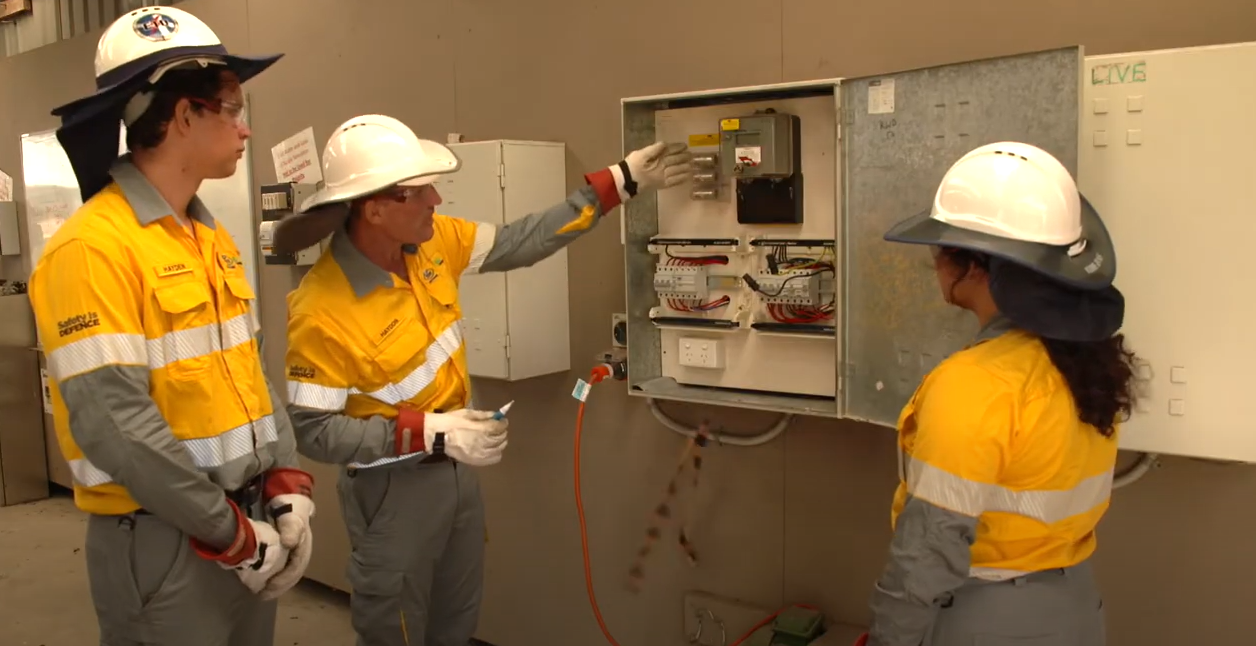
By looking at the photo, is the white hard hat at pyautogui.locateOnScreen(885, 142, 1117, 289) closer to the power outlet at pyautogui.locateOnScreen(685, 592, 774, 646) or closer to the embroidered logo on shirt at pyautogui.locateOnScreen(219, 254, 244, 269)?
the embroidered logo on shirt at pyautogui.locateOnScreen(219, 254, 244, 269)

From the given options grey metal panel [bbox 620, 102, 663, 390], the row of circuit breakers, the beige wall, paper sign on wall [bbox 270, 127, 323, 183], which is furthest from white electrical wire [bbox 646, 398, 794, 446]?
paper sign on wall [bbox 270, 127, 323, 183]

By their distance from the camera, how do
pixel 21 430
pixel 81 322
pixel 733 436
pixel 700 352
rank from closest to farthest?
pixel 81 322 → pixel 700 352 → pixel 733 436 → pixel 21 430

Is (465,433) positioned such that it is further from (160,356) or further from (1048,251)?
(1048,251)

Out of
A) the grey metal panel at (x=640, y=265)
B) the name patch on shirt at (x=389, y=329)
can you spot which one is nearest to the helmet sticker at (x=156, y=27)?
the name patch on shirt at (x=389, y=329)

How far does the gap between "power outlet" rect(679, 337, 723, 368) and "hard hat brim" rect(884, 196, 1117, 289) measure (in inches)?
36.5

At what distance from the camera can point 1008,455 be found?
54.1 inches

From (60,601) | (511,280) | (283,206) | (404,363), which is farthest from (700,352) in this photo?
(60,601)

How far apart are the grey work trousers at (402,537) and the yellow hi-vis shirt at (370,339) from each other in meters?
0.07

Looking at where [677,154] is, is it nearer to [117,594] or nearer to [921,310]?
[921,310]

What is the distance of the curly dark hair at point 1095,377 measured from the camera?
140 centimetres

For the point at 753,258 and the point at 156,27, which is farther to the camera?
the point at 753,258

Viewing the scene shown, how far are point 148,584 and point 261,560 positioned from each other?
0.18 metres

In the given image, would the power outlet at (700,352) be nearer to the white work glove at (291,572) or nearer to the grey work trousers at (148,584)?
the white work glove at (291,572)

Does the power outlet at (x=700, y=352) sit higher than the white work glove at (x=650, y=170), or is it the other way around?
the white work glove at (x=650, y=170)
